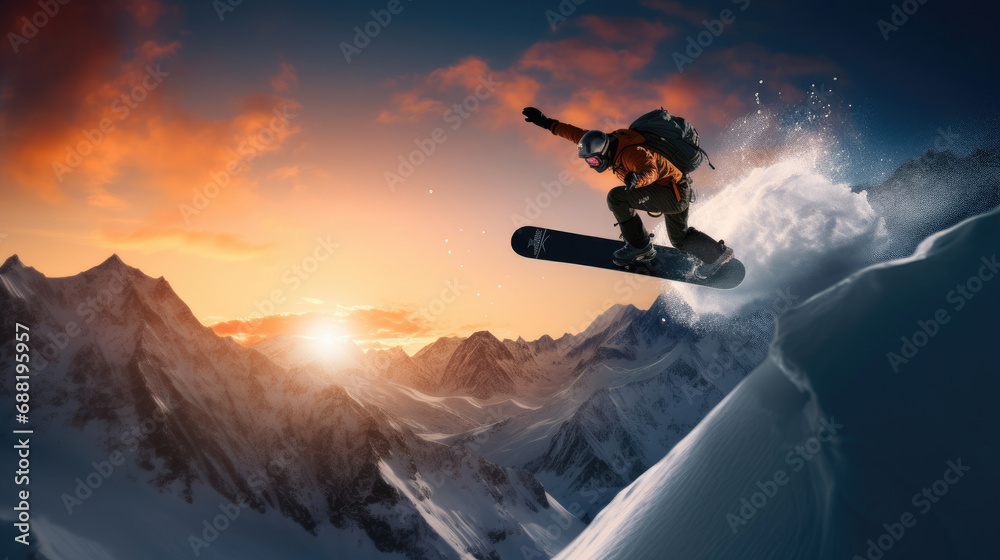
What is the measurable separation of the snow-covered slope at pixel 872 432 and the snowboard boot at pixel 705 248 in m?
5.75

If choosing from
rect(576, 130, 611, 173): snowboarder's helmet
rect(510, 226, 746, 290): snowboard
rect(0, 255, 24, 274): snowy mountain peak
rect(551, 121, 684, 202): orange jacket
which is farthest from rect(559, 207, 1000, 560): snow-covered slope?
rect(0, 255, 24, 274): snowy mountain peak

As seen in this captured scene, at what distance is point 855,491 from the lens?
11.2ft

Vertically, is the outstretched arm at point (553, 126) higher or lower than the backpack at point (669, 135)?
higher

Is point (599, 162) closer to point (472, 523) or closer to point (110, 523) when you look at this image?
point (110, 523)

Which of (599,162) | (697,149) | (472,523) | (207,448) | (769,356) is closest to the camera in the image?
(769,356)

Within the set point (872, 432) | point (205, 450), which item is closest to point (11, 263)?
point (205, 450)

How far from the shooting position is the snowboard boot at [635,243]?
9.27 m

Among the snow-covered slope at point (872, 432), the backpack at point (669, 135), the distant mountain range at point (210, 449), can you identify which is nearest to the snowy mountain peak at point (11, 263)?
the distant mountain range at point (210, 449)

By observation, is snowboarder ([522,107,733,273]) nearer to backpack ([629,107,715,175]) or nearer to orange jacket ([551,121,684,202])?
orange jacket ([551,121,684,202])

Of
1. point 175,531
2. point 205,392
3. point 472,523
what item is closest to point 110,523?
point 175,531

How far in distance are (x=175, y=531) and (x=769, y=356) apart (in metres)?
147

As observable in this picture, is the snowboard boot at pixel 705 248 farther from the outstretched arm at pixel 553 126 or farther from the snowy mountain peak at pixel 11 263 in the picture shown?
the snowy mountain peak at pixel 11 263

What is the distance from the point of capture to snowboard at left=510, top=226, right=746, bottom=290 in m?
11.6

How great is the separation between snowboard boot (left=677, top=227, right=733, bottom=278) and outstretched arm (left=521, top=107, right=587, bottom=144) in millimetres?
3871
